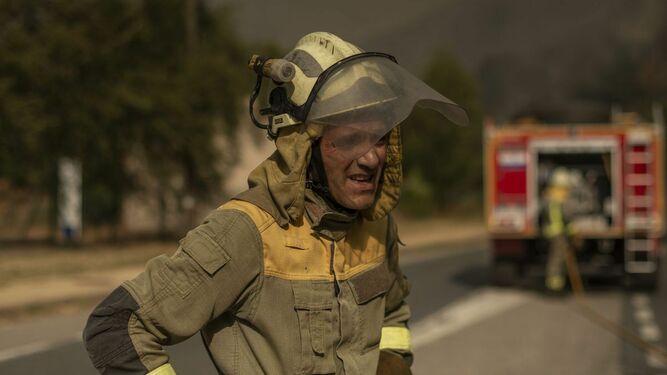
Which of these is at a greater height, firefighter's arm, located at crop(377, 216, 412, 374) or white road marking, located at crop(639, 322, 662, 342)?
firefighter's arm, located at crop(377, 216, 412, 374)

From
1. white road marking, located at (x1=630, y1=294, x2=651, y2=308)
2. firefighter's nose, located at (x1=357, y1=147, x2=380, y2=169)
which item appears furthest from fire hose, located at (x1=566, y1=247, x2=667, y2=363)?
firefighter's nose, located at (x1=357, y1=147, x2=380, y2=169)

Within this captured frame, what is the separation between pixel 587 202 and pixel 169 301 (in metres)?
15.0

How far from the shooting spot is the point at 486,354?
9719 mm

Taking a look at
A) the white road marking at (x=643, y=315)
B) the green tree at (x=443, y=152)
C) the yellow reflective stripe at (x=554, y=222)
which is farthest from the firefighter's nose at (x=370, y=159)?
the green tree at (x=443, y=152)

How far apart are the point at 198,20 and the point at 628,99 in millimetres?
85473

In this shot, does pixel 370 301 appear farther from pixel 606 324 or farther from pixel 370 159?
pixel 606 324

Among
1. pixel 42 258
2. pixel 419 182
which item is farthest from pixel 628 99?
pixel 42 258

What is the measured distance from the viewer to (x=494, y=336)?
1095 cm

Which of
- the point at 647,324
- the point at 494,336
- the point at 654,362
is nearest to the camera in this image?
the point at 654,362

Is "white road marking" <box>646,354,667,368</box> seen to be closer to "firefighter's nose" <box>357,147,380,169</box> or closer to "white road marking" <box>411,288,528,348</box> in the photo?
"white road marking" <box>411,288,528,348</box>

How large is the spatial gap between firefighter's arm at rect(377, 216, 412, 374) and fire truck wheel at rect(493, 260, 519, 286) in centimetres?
1299

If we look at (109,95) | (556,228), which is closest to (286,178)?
(556,228)

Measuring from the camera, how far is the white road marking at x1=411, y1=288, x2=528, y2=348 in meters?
11.1

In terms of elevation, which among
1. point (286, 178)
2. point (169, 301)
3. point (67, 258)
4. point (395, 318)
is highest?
point (286, 178)
